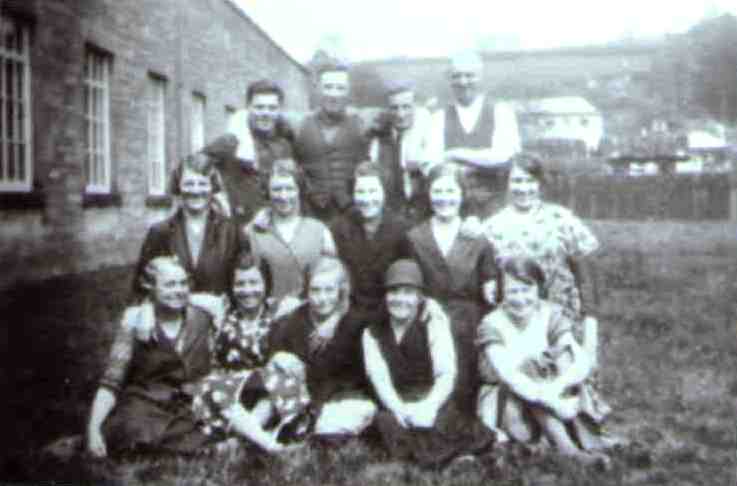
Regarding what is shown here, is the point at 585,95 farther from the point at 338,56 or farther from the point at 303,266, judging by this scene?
the point at 303,266

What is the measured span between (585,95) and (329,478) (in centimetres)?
312

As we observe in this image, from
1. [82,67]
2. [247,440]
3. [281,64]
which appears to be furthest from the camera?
[281,64]

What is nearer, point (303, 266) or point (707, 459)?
point (707, 459)

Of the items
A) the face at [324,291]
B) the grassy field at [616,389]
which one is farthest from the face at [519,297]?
the face at [324,291]

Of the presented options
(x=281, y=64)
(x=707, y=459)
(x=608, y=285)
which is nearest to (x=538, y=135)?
(x=608, y=285)

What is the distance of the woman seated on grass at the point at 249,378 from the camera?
350cm

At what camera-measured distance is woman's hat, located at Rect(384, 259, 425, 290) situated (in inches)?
138

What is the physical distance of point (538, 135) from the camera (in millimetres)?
6793

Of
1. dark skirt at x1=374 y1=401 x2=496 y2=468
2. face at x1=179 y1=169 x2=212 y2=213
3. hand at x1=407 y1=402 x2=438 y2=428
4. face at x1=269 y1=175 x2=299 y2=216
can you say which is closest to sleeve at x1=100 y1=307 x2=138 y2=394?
face at x1=179 y1=169 x2=212 y2=213

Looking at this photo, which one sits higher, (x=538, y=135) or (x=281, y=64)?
(x=281, y=64)

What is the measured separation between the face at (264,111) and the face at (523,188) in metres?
1.09

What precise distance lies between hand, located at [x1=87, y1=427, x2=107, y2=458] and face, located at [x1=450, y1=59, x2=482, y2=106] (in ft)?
6.61

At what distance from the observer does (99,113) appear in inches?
331

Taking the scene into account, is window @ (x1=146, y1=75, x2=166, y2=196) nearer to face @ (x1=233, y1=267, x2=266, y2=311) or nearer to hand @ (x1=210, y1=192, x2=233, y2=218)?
hand @ (x1=210, y1=192, x2=233, y2=218)
